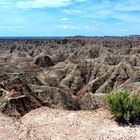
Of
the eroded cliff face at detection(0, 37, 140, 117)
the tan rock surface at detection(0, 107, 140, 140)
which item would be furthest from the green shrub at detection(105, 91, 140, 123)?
the eroded cliff face at detection(0, 37, 140, 117)

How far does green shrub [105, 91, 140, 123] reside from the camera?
15352mm

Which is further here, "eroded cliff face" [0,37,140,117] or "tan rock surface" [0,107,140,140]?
"eroded cliff face" [0,37,140,117]

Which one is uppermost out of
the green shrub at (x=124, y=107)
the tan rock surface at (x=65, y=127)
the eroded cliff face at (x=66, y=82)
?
the green shrub at (x=124, y=107)

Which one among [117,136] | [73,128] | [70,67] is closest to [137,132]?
[117,136]

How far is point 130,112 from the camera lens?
1542 cm

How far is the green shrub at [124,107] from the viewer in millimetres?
15352

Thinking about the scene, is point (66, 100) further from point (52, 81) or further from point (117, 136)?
point (52, 81)

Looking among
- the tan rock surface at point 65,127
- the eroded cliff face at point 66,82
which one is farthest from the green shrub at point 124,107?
the eroded cliff face at point 66,82

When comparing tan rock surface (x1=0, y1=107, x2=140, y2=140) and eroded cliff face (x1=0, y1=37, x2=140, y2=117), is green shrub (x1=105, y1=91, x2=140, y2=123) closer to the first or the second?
tan rock surface (x1=0, y1=107, x2=140, y2=140)

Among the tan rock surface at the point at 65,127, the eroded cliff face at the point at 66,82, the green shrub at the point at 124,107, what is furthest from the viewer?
the eroded cliff face at the point at 66,82

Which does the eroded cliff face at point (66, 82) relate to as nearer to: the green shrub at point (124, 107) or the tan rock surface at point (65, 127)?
the tan rock surface at point (65, 127)

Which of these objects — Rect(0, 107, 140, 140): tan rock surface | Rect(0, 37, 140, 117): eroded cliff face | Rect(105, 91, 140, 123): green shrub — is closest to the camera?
Rect(0, 107, 140, 140): tan rock surface

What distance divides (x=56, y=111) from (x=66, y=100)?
28.1 metres

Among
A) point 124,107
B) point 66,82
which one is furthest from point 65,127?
point 66,82
